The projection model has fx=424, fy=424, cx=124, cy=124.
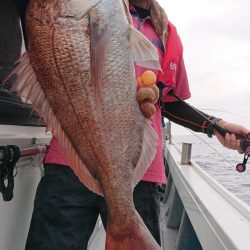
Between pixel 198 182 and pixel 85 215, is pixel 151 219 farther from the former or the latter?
pixel 198 182

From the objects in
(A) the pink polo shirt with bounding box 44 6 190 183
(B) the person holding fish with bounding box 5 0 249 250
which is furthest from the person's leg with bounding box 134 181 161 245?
(B) the person holding fish with bounding box 5 0 249 250

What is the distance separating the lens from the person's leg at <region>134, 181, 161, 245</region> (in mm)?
2186

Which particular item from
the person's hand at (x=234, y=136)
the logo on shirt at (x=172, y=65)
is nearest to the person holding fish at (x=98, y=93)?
the logo on shirt at (x=172, y=65)

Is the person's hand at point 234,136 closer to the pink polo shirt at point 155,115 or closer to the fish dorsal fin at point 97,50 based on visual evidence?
the pink polo shirt at point 155,115

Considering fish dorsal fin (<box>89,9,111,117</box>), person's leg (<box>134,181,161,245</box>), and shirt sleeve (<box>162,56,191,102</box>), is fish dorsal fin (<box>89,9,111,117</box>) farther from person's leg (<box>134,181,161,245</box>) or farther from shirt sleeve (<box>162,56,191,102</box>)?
shirt sleeve (<box>162,56,191,102</box>)

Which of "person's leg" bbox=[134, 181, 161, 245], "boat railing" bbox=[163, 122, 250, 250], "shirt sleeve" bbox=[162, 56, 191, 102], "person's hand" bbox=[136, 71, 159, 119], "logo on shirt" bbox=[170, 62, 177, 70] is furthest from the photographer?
"shirt sleeve" bbox=[162, 56, 191, 102]

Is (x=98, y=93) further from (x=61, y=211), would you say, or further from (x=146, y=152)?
(x=61, y=211)

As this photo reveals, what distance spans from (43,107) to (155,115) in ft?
2.92

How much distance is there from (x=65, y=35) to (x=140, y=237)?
0.82 meters

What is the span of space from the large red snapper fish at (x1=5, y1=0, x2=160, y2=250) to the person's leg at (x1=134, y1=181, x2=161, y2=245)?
0.50 metres

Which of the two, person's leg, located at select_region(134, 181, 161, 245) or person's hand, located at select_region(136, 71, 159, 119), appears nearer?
person's hand, located at select_region(136, 71, 159, 119)

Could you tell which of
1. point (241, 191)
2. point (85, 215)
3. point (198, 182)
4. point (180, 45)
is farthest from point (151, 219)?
point (241, 191)

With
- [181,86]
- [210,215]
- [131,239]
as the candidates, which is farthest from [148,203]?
[181,86]

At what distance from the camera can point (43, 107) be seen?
4.91 ft
